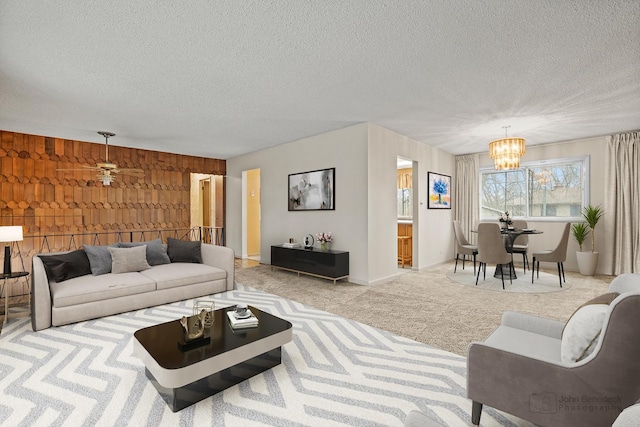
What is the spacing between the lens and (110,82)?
3.22 m

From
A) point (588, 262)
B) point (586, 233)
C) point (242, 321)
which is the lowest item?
point (588, 262)

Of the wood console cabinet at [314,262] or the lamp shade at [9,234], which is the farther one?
the wood console cabinet at [314,262]

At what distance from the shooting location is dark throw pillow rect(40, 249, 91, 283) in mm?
3418

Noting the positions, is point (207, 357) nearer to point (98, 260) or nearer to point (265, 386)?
point (265, 386)

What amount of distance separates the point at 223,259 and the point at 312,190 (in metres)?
1.96

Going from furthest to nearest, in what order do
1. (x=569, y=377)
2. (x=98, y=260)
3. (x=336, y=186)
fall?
(x=336, y=186) → (x=98, y=260) → (x=569, y=377)

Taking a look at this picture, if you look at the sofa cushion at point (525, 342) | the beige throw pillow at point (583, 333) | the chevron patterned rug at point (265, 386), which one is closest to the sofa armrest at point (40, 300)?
the chevron patterned rug at point (265, 386)

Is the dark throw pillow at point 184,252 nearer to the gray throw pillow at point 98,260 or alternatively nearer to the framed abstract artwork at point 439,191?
the gray throw pillow at point 98,260

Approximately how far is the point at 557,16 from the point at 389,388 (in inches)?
109

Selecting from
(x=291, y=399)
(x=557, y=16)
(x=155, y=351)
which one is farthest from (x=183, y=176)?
(x=557, y=16)

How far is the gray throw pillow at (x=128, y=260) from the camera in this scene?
3.85 metres

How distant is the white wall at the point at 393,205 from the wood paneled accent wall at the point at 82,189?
4568 mm

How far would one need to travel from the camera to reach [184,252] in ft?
15.2

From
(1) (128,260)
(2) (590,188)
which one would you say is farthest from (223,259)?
(2) (590,188)
